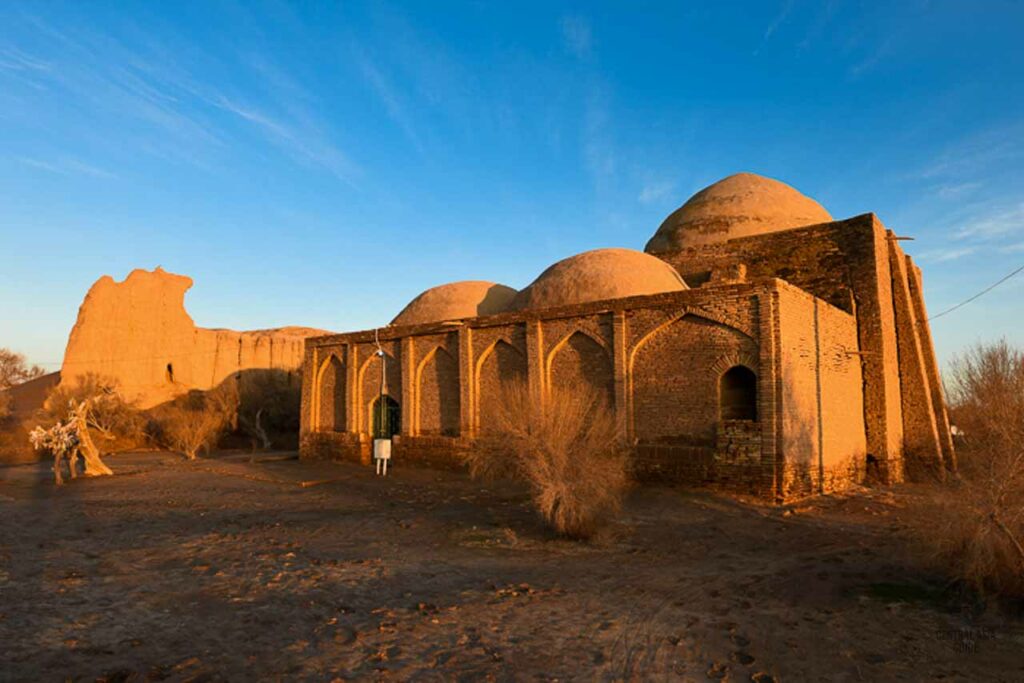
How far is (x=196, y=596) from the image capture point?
630 cm

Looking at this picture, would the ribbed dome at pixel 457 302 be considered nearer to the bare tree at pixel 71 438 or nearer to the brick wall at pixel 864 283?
the brick wall at pixel 864 283

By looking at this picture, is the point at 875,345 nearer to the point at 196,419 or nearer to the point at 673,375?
the point at 673,375

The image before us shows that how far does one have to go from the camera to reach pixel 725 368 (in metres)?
12.4

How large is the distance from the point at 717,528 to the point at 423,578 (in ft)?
16.6

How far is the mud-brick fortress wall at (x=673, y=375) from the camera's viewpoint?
11.8m

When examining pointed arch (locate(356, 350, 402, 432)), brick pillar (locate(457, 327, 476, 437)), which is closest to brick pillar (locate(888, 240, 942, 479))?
brick pillar (locate(457, 327, 476, 437))

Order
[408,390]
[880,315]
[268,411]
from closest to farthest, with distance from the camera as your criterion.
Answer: [880,315] → [408,390] → [268,411]

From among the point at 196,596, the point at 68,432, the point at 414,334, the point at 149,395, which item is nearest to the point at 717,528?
the point at 196,596

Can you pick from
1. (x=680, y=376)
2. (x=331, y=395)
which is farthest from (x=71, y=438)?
(x=680, y=376)

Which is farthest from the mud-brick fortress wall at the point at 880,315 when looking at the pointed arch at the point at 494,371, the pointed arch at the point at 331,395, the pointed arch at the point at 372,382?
the pointed arch at the point at 331,395

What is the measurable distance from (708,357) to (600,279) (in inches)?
179

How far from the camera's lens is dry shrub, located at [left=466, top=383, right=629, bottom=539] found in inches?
344

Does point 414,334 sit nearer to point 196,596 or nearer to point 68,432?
point 68,432

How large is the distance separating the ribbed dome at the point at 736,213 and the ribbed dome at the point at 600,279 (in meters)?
3.20
